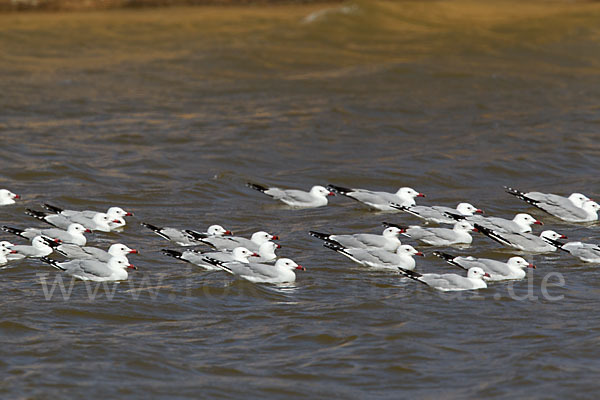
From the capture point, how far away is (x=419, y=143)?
18.5 metres

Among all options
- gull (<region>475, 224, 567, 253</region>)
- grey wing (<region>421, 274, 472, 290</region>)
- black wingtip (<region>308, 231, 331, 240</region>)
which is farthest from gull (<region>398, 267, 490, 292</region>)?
black wingtip (<region>308, 231, 331, 240</region>)

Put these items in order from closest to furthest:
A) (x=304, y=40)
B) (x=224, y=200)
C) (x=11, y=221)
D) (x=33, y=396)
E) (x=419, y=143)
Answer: (x=33, y=396) < (x=11, y=221) < (x=224, y=200) < (x=419, y=143) < (x=304, y=40)

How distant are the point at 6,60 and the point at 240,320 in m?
16.3

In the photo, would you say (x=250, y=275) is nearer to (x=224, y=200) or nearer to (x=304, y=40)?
(x=224, y=200)

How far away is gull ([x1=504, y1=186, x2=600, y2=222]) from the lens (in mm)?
13703

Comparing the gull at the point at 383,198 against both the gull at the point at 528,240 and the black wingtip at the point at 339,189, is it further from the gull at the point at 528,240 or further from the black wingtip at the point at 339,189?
the gull at the point at 528,240

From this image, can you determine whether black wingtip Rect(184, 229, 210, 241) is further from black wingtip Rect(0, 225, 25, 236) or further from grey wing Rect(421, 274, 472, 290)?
grey wing Rect(421, 274, 472, 290)

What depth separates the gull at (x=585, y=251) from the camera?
1123cm

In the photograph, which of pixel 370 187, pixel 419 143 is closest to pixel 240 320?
pixel 370 187

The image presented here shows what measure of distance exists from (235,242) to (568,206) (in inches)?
182

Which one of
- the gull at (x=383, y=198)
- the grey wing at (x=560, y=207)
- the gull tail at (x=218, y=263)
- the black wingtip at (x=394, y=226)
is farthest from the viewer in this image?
the gull at (x=383, y=198)

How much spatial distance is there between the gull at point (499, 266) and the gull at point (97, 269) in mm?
3449

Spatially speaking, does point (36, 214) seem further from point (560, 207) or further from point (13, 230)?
point (560, 207)

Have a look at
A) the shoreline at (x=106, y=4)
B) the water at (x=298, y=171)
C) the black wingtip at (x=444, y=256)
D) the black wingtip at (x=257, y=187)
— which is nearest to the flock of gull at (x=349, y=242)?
the black wingtip at (x=444, y=256)
